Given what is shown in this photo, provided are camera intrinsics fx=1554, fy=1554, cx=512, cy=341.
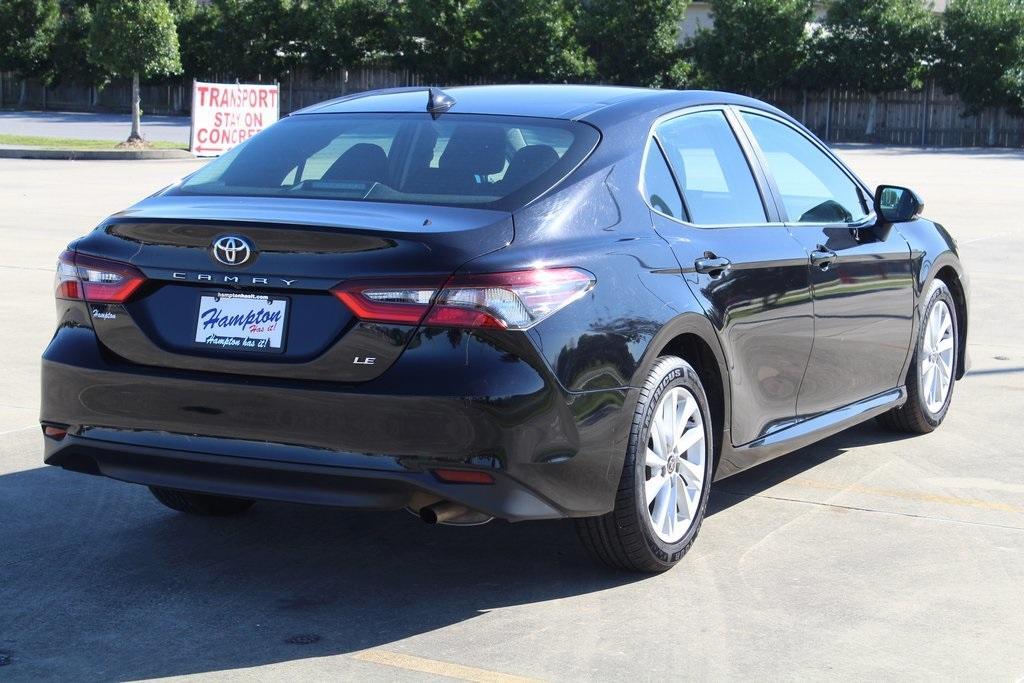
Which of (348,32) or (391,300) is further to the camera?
(348,32)

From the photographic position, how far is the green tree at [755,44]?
4959 centimetres

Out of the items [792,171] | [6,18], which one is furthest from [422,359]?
[6,18]

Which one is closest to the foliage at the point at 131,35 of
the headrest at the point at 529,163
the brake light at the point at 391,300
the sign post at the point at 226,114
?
the sign post at the point at 226,114

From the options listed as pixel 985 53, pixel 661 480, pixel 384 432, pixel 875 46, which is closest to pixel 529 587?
pixel 661 480

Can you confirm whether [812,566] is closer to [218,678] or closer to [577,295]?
[577,295]

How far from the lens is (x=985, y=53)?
1891 inches

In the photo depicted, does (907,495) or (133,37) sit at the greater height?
(133,37)

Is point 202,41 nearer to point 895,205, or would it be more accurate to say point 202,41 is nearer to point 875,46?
point 875,46

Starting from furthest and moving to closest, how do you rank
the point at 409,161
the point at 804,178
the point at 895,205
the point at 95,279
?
1. the point at 895,205
2. the point at 804,178
3. the point at 409,161
4. the point at 95,279

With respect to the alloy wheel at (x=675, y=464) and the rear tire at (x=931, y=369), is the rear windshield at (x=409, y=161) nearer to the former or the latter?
the alloy wheel at (x=675, y=464)

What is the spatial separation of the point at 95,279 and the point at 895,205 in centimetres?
349

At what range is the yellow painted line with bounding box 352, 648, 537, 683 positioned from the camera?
4.16m

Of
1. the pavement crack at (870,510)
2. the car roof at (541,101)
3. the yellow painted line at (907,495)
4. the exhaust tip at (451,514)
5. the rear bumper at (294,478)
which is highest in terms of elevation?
the car roof at (541,101)

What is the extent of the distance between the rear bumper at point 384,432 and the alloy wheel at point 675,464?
28cm
